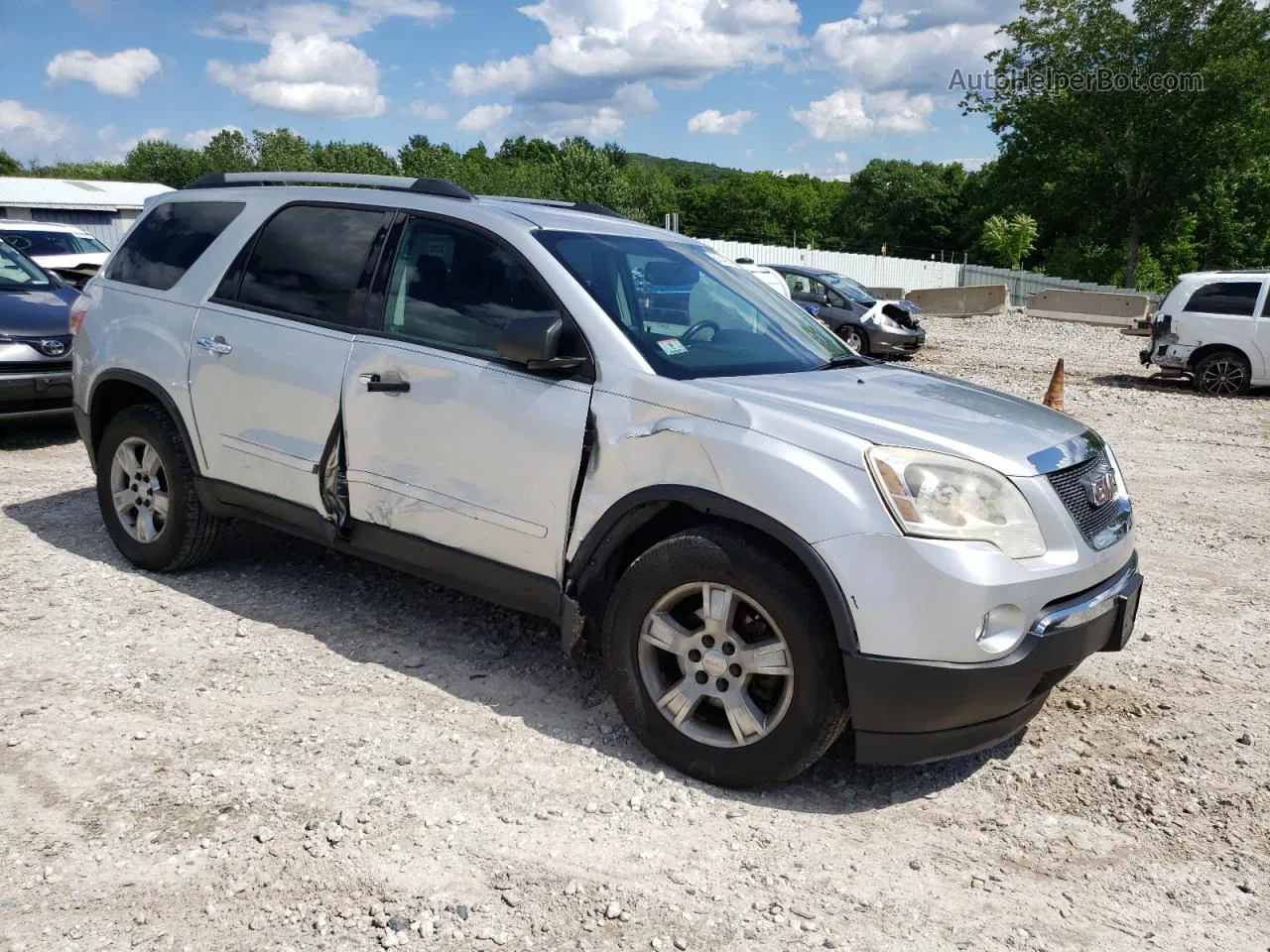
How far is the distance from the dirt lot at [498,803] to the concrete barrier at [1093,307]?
24.6 metres

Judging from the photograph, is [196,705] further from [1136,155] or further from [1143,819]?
[1136,155]

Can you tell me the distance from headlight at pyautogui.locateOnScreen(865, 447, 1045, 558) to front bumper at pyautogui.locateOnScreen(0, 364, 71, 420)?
24.1 ft

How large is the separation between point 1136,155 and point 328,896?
2016 inches

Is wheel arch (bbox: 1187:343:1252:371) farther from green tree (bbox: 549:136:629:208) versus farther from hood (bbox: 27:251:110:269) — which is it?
green tree (bbox: 549:136:629:208)

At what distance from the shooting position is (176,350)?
488 cm

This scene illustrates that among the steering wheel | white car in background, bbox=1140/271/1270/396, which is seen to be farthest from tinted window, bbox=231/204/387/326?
white car in background, bbox=1140/271/1270/396

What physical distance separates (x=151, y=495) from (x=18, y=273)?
5.67 m

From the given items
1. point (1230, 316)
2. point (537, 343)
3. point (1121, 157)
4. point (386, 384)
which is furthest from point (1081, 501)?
point (1121, 157)

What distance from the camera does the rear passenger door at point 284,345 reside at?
430cm

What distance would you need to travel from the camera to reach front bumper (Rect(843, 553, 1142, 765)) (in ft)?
9.96

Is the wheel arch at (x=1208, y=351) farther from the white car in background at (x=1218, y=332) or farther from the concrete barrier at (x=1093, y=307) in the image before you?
the concrete barrier at (x=1093, y=307)

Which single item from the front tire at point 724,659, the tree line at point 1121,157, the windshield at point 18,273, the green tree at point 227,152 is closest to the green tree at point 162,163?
the green tree at point 227,152

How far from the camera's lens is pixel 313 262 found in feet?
14.8

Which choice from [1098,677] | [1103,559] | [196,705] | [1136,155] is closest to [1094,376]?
[1098,677]
